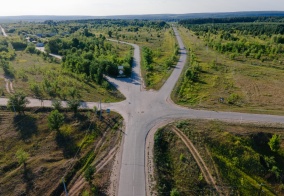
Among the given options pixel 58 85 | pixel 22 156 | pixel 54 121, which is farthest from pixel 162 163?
pixel 58 85

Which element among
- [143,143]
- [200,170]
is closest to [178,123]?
[143,143]

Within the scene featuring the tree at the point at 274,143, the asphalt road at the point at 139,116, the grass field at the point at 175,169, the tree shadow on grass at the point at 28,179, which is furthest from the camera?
the tree at the point at 274,143

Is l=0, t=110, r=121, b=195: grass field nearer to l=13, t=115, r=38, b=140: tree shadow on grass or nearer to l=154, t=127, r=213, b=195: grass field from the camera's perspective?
l=13, t=115, r=38, b=140: tree shadow on grass

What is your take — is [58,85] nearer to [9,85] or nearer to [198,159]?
[9,85]

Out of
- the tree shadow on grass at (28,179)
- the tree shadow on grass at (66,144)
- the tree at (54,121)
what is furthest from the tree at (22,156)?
the tree at (54,121)

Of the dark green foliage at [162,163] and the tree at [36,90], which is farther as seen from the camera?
the tree at [36,90]

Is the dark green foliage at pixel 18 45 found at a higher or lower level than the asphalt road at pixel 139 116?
higher

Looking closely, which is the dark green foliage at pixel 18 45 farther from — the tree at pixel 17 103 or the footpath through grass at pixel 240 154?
the footpath through grass at pixel 240 154
